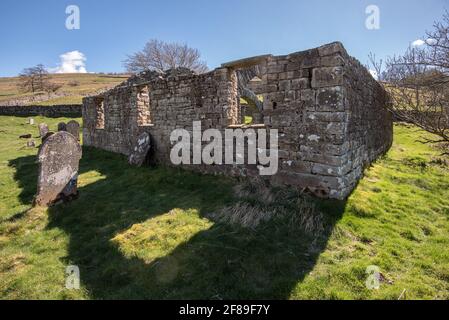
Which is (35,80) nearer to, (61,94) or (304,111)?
(61,94)

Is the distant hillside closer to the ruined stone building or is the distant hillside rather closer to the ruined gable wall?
the ruined stone building

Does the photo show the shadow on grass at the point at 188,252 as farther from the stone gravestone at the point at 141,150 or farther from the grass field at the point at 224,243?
the stone gravestone at the point at 141,150

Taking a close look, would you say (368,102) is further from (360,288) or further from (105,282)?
(105,282)

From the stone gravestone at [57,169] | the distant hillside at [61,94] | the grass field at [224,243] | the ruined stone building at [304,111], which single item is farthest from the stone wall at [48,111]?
the stone gravestone at [57,169]

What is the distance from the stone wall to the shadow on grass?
86.1 ft

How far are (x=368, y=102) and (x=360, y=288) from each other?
603 cm

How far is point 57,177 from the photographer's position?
696 centimetres

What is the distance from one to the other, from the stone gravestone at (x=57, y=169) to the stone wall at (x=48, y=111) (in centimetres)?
2613

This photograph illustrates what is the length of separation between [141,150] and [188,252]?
636 cm

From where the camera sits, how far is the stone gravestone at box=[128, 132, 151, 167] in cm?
1005

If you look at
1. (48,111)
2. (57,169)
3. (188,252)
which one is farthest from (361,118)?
(48,111)

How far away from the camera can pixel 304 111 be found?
585cm
